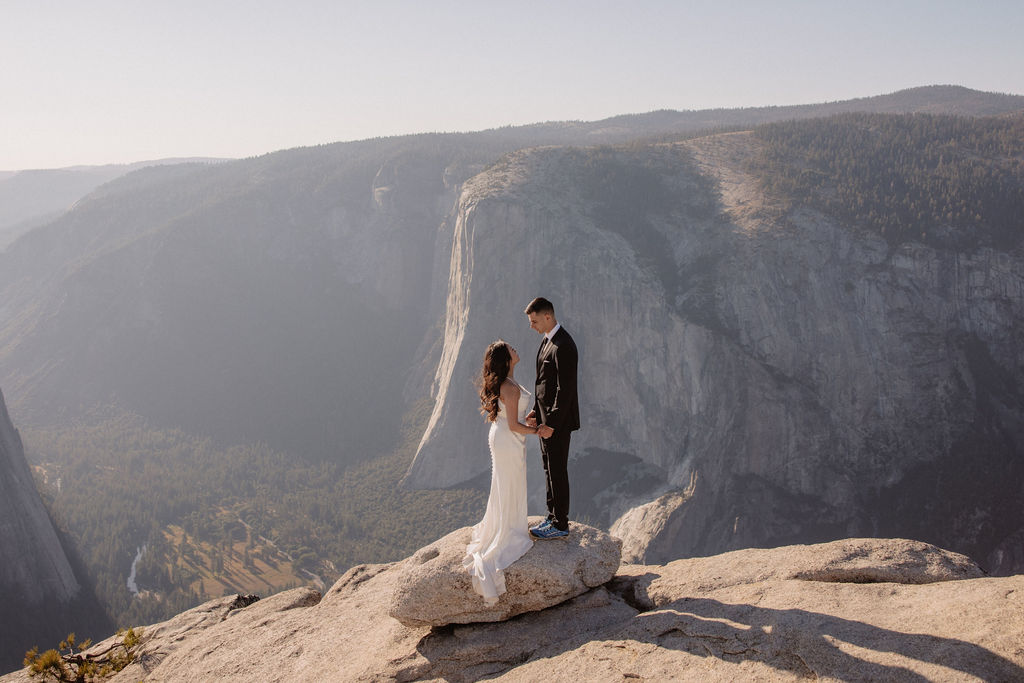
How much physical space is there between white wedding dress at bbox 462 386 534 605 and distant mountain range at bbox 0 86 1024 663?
36.4 metres

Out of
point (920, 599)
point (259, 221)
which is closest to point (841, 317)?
point (920, 599)

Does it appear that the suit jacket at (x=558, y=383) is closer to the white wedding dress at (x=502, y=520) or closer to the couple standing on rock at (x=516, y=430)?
the couple standing on rock at (x=516, y=430)

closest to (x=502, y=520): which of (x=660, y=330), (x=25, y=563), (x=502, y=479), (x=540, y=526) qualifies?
(x=502, y=479)

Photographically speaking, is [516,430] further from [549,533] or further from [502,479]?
[549,533]

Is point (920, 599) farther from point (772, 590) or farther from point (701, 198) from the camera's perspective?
point (701, 198)

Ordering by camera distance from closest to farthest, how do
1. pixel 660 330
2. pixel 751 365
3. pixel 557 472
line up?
pixel 557 472 < pixel 751 365 < pixel 660 330

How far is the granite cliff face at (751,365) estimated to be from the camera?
1714 inches

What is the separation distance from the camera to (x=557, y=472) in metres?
9.46

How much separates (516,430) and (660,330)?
151 feet

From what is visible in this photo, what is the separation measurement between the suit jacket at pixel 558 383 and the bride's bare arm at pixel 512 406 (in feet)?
1.30

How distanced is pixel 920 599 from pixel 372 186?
10963 centimetres

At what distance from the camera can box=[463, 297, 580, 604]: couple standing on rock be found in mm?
8781

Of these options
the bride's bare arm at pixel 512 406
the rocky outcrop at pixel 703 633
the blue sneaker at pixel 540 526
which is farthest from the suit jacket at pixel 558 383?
the rocky outcrop at pixel 703 633

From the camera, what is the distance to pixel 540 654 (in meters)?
8.43
